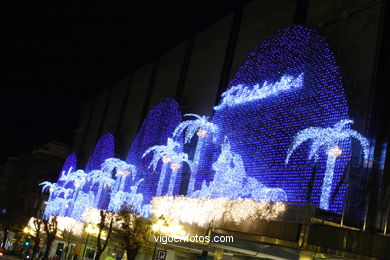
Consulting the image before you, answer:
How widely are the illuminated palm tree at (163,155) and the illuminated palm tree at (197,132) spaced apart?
3.49 feet

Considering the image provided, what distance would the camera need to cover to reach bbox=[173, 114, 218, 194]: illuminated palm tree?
28534 millimetres

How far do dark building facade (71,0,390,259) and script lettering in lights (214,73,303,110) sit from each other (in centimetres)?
265

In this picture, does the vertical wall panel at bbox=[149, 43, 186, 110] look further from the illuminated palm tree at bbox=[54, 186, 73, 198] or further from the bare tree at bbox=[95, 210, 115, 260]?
the illuminated palm tree at bbox=[54, 186, 73, 198]

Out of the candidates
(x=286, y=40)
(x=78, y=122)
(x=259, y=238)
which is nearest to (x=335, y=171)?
(x=259, y=238)

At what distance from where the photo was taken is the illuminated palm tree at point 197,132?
28.5 meters

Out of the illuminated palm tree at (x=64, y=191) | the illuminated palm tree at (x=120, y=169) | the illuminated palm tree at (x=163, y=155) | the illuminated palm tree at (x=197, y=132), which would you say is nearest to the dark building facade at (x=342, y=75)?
the illuminated palm tree at (x=197, y=132)

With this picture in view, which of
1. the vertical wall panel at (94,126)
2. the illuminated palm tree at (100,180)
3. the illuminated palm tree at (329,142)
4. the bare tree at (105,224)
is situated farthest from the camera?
the vertical wall panel at (94,126)

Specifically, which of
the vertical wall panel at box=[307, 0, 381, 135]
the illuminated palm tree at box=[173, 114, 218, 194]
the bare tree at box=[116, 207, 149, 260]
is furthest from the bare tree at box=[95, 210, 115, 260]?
the vertical wall panel at box=[307, 0, 381, 135]

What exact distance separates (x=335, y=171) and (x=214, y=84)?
15575 millimetres

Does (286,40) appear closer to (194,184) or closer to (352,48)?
(352,48)

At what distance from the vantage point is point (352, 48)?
2155cm

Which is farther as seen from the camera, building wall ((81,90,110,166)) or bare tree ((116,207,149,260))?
building wall ((81,90,110,166))

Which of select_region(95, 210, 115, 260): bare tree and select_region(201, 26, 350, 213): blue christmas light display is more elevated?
select_region(201, 26, 350, 213): blue christmas light display

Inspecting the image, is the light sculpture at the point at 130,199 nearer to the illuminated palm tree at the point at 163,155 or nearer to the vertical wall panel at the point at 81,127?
the illuminated palm tree at the point at 163,155
